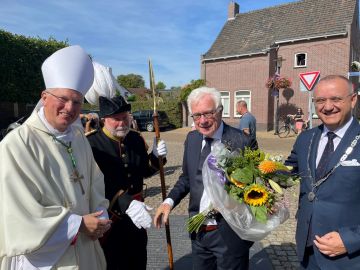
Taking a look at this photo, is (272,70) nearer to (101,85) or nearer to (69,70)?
(101,85)

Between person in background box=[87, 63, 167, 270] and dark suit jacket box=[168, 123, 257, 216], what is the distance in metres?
0.36

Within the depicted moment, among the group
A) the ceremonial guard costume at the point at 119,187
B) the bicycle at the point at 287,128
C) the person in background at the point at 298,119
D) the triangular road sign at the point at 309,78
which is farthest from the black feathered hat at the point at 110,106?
the person in background at the point at 298,119

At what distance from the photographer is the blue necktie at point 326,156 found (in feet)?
7.30

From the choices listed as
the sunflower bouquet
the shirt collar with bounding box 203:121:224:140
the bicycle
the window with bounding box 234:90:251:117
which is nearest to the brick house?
the window with bounding box 234:90:251:117

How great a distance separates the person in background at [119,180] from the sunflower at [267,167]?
1066mm

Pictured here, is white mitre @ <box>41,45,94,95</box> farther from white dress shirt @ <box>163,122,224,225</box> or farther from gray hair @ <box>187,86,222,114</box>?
white dress shirt @ <box>163,122,224,225</box>

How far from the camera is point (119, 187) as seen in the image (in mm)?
2887

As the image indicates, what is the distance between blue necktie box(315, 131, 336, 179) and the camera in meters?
2.23

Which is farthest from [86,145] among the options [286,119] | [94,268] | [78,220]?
[286,119]

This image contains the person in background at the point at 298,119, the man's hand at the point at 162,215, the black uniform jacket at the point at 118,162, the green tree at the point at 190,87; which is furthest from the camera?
Answer: the green tree at the point at 190,87

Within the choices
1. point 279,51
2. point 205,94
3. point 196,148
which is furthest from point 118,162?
point 279,51

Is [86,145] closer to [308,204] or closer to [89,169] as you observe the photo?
[89,169]

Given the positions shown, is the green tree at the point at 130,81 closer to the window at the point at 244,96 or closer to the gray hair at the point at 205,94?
the window at the point at 244,96

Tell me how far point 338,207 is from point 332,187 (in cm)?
13
